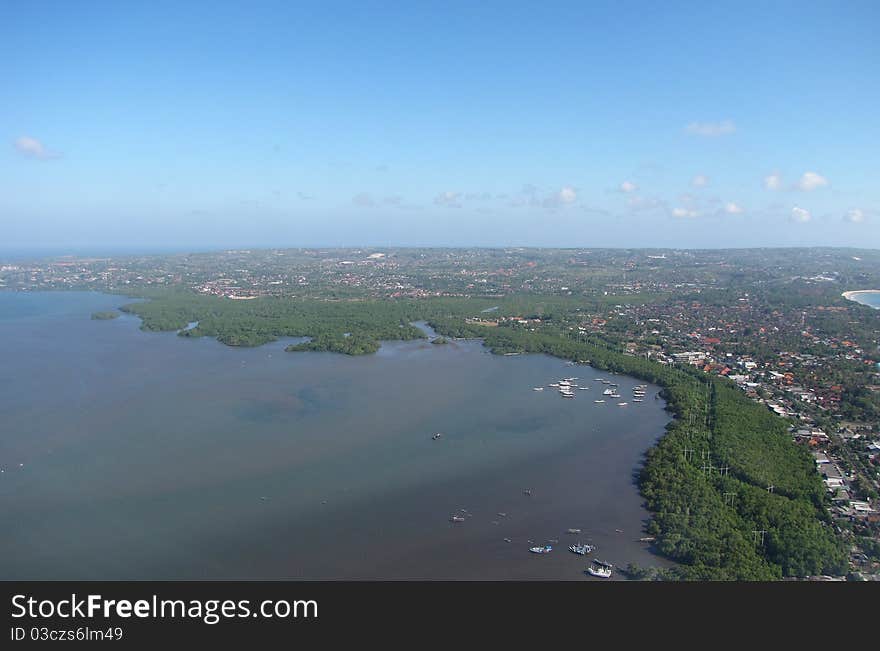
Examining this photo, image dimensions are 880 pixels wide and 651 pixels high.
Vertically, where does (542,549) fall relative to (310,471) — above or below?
below

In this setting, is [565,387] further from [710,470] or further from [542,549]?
[542,549]

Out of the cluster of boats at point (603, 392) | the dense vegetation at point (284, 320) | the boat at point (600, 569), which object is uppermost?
the dense vegetation at point (284, 320)

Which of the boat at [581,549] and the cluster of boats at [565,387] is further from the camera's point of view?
the cluster of boats at [565,387]

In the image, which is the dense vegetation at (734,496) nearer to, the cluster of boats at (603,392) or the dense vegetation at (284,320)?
the cluster of boats at (603,392)

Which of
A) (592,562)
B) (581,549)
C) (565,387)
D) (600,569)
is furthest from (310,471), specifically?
(565,387)

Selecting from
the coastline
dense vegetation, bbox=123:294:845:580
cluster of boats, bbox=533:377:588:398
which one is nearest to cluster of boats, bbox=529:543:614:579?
dense vegetation, bbox=123:294:845:580

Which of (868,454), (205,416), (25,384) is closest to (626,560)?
(868,454)

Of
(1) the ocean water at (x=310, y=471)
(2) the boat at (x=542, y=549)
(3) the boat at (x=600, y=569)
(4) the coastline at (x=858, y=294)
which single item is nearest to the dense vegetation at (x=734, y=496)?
(1) the ocean water at (x=310, y=471)
